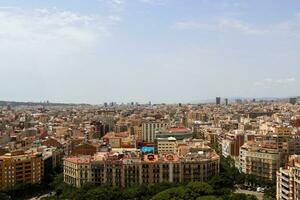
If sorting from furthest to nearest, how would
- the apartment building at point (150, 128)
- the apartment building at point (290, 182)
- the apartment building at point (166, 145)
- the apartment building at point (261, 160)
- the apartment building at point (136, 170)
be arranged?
the apartment building at point (150, 128) < the apartment building at point (166, 145) < the apartment building at point (261, 160) < the apartment building at point (136, 170) < the apartment building at point (290, 182)

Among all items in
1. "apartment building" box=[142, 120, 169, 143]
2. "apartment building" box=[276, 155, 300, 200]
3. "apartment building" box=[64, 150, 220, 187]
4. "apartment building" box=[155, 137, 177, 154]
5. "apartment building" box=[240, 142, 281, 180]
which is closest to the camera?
"apartment building" box=[276, 155, 300, 200]

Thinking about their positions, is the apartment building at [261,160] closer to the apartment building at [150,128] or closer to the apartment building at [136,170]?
the apartment building at [136,170]

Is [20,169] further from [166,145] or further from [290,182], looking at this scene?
[290,182]

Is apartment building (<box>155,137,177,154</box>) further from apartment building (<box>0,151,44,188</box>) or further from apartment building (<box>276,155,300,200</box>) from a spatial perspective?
apartment building (<box>276,155,300,200</box>)

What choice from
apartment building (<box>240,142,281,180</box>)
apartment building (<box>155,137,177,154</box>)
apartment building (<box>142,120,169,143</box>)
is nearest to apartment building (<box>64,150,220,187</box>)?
apartment building (<box>240,142,281,180</box>)

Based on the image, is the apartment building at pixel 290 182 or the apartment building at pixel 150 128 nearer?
the apartment building at pixel 290 182

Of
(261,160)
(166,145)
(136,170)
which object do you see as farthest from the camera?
(166,145)

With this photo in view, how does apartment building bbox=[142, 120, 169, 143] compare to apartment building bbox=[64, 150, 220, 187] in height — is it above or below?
above

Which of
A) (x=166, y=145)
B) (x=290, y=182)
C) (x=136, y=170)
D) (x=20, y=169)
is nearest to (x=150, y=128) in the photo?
(x=166, y=145)

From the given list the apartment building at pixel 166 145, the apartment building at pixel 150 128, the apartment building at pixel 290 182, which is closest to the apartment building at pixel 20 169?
the apartment building at pixel 166 145
